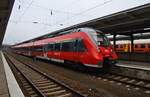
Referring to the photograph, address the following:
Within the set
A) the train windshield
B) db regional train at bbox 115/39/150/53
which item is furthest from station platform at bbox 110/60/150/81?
db regional train at bbox 115/39/150/53

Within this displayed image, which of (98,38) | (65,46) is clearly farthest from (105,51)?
(65,46)

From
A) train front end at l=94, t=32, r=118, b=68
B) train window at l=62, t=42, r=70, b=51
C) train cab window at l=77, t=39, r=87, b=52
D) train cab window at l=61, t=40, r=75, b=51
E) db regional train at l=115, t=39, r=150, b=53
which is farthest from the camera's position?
db regional train at l=115, t=39, r=150, b=53

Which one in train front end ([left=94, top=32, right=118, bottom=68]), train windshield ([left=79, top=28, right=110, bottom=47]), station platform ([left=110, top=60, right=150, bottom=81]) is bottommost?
station platform ([left=110, top=60, right=150, bottom=81])

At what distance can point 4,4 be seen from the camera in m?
16.1

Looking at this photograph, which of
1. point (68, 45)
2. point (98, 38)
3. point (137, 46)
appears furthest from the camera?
point (137, 46)

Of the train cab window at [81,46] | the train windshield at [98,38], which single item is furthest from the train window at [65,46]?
the train windshield at [98,38]

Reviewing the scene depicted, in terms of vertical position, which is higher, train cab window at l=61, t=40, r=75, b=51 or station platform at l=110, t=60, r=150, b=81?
train cab window at l=61, t=40, r=75, b=51

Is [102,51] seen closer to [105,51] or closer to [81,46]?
[105,51]

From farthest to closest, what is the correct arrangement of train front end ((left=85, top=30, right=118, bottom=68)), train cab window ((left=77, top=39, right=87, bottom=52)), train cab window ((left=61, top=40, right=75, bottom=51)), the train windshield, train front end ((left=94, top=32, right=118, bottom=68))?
train cab window ((left=61, top=40, right=75, bottom=51)), train cab window ((left=77, top=39, right=87, bottom=52)), the train windshield, train front end ((left=94, top=32, right=118, bottom=68)), train front end ((left=85, top=30, right=118, bottom=68))

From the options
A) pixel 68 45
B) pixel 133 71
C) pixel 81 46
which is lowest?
pixel 133 71

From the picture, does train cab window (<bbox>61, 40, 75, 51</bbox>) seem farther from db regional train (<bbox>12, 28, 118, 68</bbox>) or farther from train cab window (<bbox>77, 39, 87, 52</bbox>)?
train cab window (<bbox>77, 39, 87, 52</bbox>)

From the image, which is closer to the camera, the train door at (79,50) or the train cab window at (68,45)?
the train door at (79,50)

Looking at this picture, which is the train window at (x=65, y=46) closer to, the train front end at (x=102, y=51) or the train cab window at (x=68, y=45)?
the train cab window at (x=68, y=45)

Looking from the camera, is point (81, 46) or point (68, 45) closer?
point (81, 46)
